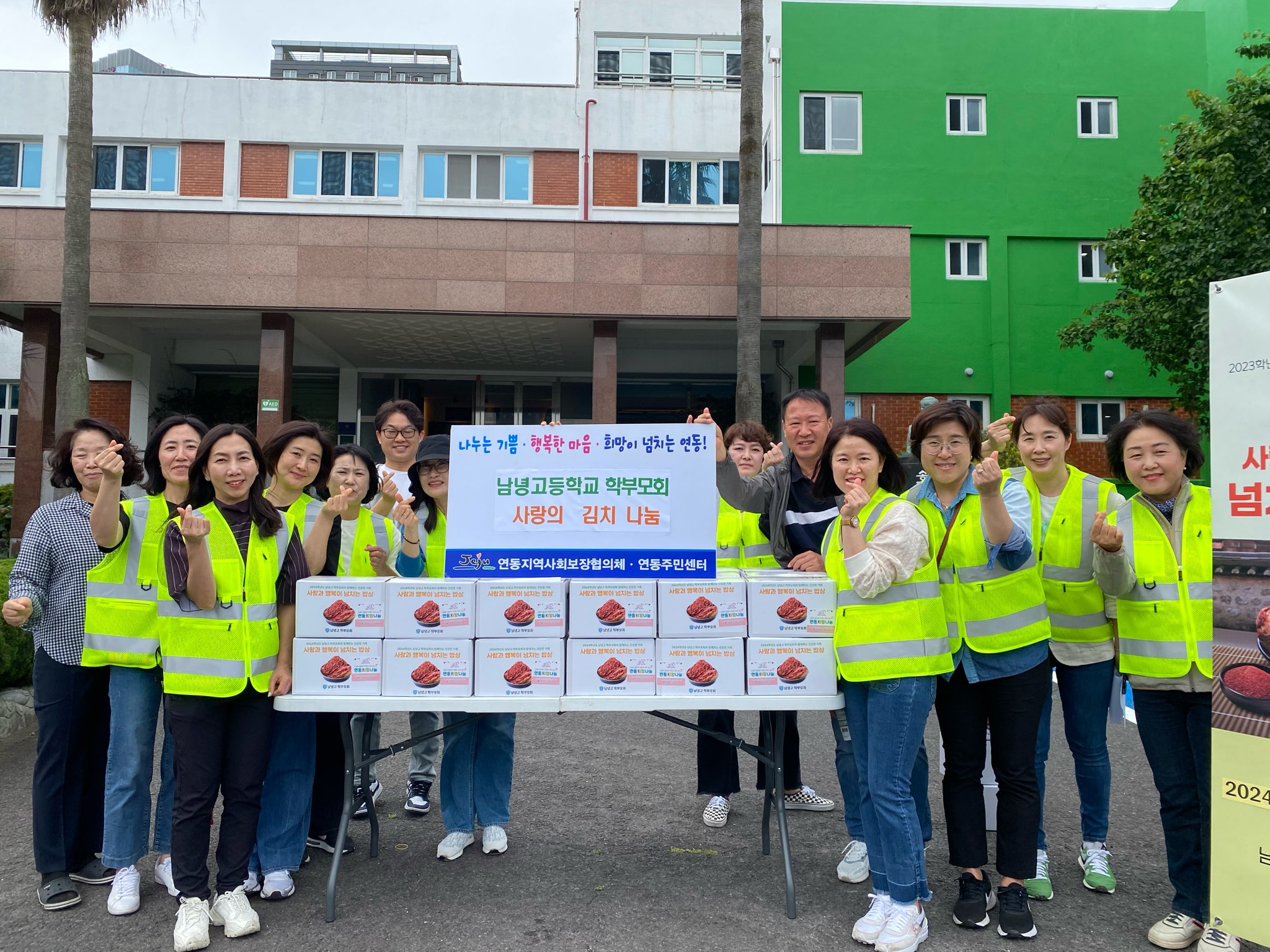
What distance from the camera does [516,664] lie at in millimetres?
3707

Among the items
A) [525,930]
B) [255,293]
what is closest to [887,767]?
[525,930]

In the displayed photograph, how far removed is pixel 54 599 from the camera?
3871 millimetres

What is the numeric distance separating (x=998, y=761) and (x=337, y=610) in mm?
2724

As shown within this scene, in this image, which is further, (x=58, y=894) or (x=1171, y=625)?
(x=58, y=894)

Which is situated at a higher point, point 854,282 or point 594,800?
point 854,282

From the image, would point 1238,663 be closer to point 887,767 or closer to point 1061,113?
point 887,767

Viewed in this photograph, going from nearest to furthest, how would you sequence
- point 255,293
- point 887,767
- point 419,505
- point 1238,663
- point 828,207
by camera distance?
point 1238,663, point 887,767, point 419,505, point 255,293, point 828,207

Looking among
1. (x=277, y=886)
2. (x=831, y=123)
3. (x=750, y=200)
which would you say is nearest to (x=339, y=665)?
(x=277, y=886)

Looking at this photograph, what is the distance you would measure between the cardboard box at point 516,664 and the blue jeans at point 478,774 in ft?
2.23

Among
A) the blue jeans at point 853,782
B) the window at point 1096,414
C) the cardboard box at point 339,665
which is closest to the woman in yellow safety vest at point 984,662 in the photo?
the blue jeans at point 853,782

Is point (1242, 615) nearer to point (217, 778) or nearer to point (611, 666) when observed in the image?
point (611, 666)

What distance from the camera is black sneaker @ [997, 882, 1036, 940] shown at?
346cm

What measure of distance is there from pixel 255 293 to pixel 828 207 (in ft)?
36.9

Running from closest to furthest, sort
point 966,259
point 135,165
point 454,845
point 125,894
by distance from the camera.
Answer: point 125,894
point 454,845
point 966,259
point 135,165
